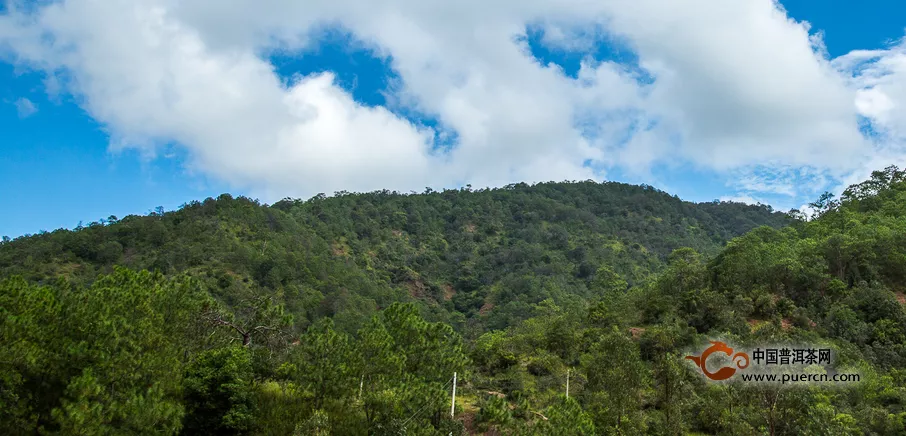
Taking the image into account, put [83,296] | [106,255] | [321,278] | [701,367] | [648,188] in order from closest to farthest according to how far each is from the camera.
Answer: [83,296] → [701,367] → [106,255] → [321,278] → [648,188]

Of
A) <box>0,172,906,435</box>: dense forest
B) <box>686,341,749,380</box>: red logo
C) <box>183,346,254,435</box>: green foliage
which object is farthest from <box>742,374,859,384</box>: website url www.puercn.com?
<box>183,346,254,435</box>: green foliage

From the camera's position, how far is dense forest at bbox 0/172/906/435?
14.4 metres

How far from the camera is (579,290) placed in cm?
7775

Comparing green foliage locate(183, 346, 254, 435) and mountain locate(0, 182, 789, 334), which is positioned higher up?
mountain locate(0, 182, 789, 334)

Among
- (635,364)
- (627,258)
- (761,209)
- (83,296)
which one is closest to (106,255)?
(83,296)

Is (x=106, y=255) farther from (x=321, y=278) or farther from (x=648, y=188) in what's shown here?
(x=648, y=188)

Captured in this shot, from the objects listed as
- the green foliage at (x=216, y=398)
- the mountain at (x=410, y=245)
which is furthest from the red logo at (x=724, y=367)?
the mountain at (x=410, y=245)

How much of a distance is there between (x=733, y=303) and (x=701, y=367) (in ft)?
46.1

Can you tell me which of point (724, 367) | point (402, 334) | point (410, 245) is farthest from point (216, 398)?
point (410, 245)

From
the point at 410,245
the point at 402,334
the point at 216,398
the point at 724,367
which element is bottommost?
the point at 216,398

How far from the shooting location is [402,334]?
1945 centimetres

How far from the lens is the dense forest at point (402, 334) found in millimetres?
14375

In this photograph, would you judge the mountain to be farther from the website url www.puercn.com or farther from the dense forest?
the website url www.puercn.com

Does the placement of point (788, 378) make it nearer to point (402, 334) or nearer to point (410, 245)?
point (402, 334)
